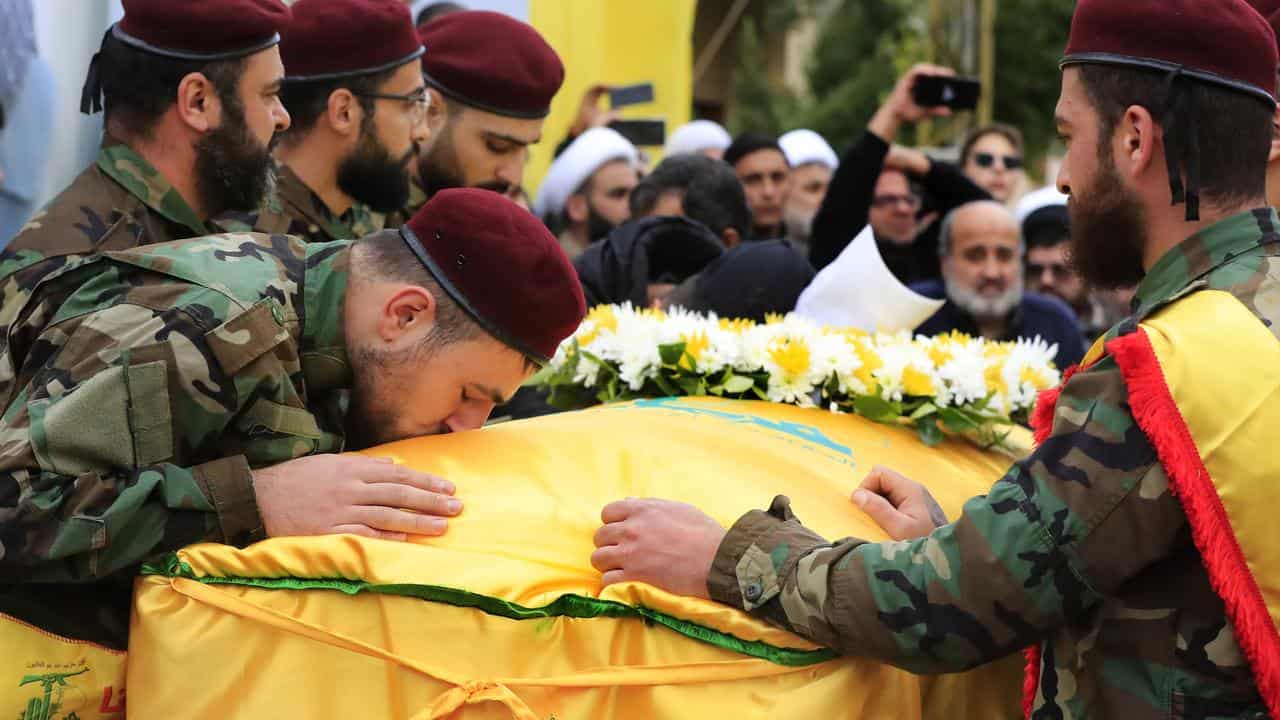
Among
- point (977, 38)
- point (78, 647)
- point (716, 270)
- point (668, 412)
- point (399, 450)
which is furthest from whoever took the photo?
point (977, 38)

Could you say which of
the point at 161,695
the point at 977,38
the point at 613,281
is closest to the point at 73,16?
the point at 613,281

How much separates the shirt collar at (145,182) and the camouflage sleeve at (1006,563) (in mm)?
1790

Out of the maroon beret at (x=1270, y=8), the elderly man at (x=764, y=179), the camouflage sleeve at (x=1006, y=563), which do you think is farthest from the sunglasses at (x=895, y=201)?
the camouflage sleeve at (x=1006, y=563)

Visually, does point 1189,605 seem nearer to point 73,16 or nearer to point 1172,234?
point 1172,234

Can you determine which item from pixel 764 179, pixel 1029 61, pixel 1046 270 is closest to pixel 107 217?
pixel 764 179

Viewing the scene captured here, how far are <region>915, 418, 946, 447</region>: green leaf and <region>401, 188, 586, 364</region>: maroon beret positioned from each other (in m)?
1.05

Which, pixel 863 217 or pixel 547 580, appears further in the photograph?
pixel 863 217

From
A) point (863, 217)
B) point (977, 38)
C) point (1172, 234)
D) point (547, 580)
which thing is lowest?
point (977, 38)

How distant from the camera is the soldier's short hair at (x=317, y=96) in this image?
12.5 feet

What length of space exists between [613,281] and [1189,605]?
2762mm

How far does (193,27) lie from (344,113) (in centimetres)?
68

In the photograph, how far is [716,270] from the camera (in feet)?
13.0

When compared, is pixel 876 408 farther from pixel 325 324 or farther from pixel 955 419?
pixel 325 324

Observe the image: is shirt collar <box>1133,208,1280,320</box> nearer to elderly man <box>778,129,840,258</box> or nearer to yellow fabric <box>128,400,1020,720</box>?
yellow fabric <box>128,400,1020,720</box>
